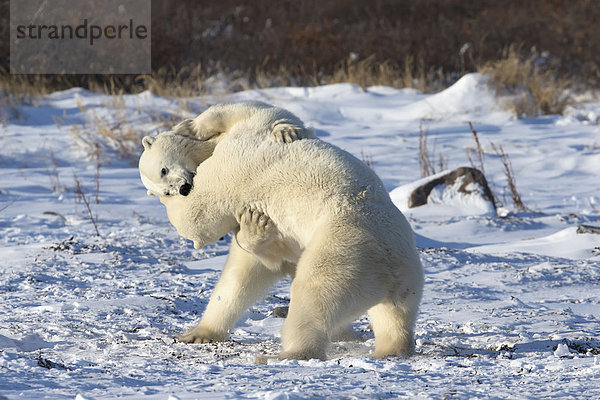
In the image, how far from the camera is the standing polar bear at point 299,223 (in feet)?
10.8

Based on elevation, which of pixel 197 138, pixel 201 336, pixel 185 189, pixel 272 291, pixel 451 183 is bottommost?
pixel 272 291

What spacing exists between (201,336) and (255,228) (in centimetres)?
75

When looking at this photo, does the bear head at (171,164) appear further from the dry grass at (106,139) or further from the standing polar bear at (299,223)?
the dry grass at (106,139)

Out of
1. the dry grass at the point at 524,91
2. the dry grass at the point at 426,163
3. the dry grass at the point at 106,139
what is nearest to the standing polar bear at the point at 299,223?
the dry grass at the point at 426,163

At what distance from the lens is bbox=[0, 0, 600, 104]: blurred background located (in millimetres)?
14492

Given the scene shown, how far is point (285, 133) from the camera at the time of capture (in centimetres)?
362

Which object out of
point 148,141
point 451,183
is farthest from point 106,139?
point 148,141

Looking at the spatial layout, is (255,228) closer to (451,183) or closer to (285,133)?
(285,133)

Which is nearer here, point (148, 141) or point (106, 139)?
point (148, 141)

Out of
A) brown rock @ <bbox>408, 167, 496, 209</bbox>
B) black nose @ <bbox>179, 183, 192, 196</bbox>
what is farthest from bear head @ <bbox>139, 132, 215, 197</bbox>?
brown rock @ <bbox>408, 167, 496, 209</bbox>

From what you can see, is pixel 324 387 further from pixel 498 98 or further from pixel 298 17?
pixel 298 17

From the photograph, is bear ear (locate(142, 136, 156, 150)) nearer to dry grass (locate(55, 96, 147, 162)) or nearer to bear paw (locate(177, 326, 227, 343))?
bear paw (locate(177, 326, 227, 343))

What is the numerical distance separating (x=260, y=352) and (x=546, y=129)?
928 cm

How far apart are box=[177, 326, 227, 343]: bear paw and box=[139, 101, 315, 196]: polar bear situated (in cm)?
75
